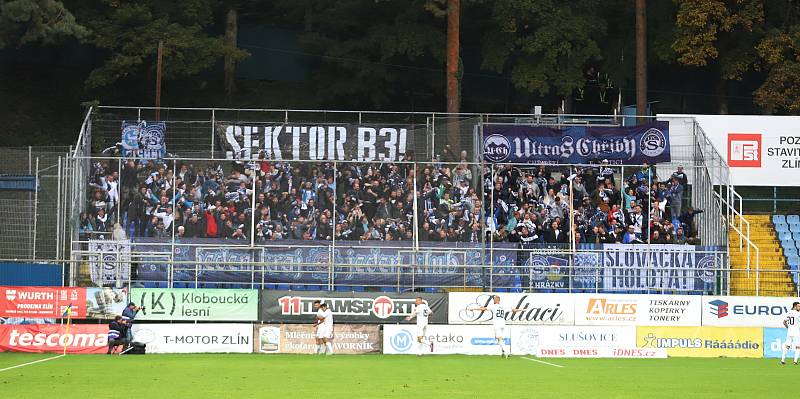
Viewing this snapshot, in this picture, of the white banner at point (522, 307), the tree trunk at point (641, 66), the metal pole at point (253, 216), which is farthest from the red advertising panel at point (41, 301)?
the tree trunk at point (641, 66)

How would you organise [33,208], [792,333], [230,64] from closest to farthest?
[792,333] < [33,208] < [230,64]

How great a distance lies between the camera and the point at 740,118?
39469 millimetres

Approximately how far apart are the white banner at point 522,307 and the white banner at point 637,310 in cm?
36

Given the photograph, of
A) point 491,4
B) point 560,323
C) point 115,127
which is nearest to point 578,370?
point 560,323

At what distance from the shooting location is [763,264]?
3634cm

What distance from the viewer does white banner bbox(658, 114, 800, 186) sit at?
130ft

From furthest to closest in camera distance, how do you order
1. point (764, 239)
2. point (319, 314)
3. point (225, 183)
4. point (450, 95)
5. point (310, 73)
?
point (310, 73), point (450, 95), point (764, 239), point (225, 183), point (319, 314)

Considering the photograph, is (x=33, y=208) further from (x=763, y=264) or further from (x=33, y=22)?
(x=763, y=264)

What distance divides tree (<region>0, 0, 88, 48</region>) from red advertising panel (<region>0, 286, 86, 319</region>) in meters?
13.2

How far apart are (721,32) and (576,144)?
1417cm

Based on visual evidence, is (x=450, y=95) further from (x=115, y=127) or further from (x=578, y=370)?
(x=578, y=370)

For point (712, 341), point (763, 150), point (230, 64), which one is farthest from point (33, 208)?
point (763, 150)

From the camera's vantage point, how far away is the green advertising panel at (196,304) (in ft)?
97.8

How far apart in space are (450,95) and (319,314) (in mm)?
15888
